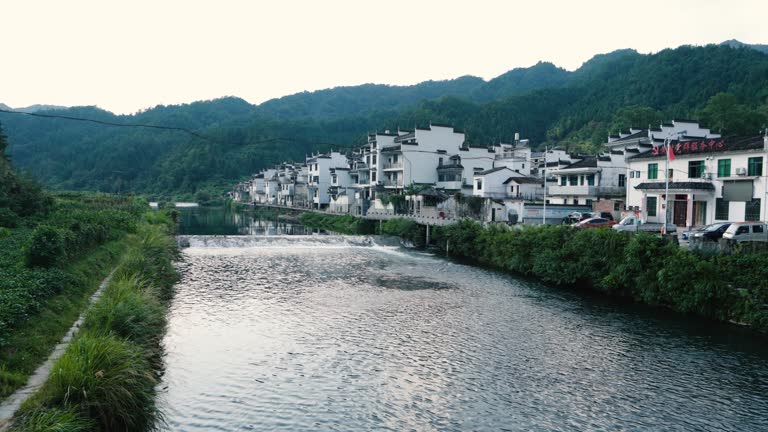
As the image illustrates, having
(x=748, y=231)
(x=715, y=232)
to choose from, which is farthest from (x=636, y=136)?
(x=748, y=231)

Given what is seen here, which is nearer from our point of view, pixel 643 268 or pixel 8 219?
pixel 643 268

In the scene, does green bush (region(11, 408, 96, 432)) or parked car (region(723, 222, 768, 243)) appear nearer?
green bush (region(11, 408, 96, 432))

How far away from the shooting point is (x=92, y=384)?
9688 mm

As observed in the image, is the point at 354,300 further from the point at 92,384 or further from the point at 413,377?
the point at 92,384

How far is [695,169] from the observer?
3609 centimetres

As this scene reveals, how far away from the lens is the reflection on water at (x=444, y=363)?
42.4ft

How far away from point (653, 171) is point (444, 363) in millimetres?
31000

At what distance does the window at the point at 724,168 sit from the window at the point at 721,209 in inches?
66.0

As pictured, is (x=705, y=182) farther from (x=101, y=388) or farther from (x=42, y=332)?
(x=42, y=332)

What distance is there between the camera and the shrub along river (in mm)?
12953

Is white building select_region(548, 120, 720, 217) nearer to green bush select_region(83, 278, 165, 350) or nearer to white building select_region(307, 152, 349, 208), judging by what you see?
green bush select_region(83, 278, 165, 350)

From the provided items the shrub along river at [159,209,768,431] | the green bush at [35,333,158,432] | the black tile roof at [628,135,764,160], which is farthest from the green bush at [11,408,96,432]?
the black tile roof at [628,135,764,160]

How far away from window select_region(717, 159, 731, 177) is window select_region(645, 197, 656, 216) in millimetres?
5672

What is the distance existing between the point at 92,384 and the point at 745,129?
254ft
